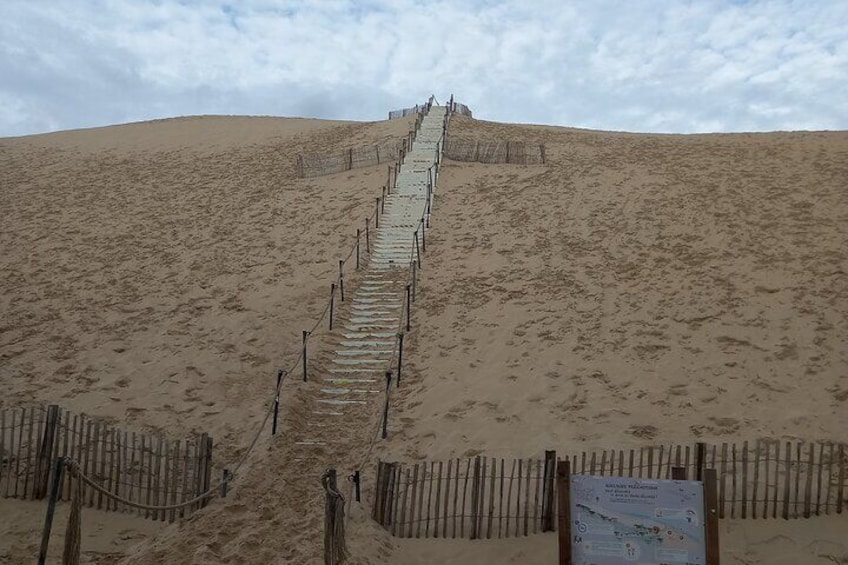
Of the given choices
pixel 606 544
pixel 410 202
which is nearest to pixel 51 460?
pixel 606 544

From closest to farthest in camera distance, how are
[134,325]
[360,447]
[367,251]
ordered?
[360,447], [134,325], [367,251]

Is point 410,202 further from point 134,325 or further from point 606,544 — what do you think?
point 606,544

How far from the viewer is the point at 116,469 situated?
614 centimetres

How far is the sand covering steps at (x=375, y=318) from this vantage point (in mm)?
8375

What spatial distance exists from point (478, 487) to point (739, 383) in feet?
12.1

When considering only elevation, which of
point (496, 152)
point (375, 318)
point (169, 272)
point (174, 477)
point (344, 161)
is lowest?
point (174, 477)

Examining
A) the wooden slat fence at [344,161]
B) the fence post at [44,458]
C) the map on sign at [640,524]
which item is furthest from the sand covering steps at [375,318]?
the map on sign at [640,524]

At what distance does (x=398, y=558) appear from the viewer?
17.4 ft

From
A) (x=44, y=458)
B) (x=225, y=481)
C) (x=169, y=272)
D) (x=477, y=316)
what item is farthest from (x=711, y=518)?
(x=169, y=272)

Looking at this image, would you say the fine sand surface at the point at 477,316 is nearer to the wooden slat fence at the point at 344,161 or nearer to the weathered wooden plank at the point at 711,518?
the wooden slat fence at the point at 344,161

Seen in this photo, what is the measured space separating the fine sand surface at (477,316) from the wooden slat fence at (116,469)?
10.0 inches

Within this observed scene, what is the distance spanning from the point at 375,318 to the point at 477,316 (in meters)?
1.62

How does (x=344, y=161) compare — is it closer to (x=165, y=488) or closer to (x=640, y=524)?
(x=165, y=488)

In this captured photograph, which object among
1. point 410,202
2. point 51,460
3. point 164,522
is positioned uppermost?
point 410,202
